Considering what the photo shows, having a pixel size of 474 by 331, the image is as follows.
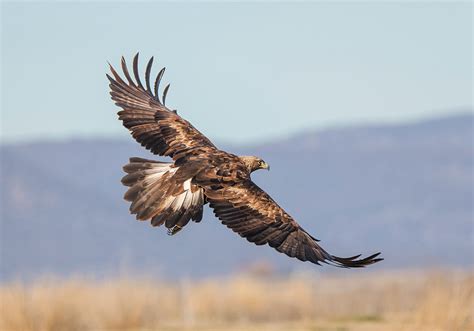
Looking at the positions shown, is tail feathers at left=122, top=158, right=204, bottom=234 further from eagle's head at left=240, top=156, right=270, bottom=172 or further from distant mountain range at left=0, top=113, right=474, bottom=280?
distant mountain range at left=0, top=113, right=474, bottom=280

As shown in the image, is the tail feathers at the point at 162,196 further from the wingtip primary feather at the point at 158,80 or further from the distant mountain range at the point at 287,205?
the distant mountain range at the point at 287,205

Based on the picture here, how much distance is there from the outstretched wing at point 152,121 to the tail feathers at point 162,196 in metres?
0.48

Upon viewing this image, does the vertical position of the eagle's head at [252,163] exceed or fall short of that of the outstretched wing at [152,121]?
it falls short

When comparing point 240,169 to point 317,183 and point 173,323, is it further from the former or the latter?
point 317,183

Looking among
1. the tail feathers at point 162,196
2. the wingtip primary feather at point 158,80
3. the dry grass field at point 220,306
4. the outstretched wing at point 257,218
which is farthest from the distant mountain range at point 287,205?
the outstretched wing at point 257,218

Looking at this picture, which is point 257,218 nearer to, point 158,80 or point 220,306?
point 158,80

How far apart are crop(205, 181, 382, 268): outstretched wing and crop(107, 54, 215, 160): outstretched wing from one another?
2.40 feet

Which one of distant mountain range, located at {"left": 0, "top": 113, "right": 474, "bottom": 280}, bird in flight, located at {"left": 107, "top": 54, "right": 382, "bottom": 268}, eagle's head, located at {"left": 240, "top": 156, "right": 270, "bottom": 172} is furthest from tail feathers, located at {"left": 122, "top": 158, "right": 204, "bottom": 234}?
distant mountain range, located at {"left": 0, "top": 113, "right": 474, "bottom": 280}

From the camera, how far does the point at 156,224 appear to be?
42.4 feet

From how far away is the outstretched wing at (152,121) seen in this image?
1379 centimetres

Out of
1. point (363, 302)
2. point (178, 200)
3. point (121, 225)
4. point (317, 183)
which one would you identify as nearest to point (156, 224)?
point (178, 200)

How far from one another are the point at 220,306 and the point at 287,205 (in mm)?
115800

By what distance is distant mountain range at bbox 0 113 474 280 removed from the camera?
112250 millimetres
